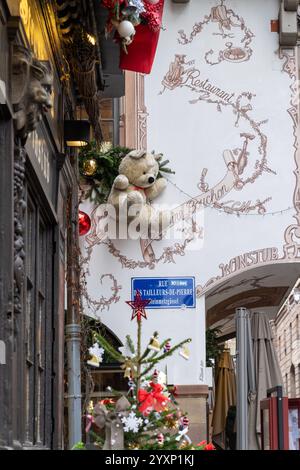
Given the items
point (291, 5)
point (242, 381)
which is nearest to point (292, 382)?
point (291, 5)

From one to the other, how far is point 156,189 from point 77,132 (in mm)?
6818

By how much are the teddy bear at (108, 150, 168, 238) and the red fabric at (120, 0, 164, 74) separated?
5.34 metres

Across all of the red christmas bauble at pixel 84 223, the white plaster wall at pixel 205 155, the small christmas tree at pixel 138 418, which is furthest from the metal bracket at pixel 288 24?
the small christmas tree at pixel 138 418

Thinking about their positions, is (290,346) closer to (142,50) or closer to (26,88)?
(142,50)

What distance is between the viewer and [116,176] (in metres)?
16.5

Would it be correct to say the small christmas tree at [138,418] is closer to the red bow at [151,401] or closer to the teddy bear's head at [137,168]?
the red bow at [151,401]

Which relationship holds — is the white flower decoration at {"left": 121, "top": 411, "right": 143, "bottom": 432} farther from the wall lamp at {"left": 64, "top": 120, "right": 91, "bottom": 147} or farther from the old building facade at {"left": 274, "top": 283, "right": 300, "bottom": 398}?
the old building facade at {"left": 274, "top": 283, "right": 300, "bottom": 398}

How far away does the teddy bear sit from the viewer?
16234 mm

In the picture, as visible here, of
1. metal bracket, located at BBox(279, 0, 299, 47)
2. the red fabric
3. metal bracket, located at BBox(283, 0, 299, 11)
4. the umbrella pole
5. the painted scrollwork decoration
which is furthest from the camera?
the painted scrollwork decoration

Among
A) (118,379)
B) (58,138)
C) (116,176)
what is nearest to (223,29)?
(116,176)

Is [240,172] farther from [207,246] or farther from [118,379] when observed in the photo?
[118,379]

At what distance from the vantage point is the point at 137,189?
1634cm

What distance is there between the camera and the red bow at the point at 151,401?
6.81 meters

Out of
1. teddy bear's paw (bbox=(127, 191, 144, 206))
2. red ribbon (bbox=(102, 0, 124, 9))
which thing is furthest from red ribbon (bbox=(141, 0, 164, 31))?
teddy bear's paw (bbox=(127, 191, 144, 206))
